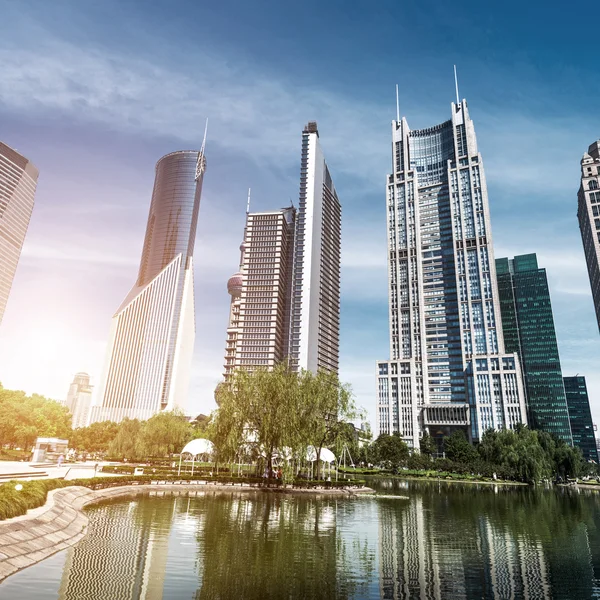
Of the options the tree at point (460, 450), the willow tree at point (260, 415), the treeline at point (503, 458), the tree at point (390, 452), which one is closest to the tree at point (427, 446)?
the tree at point (460, 450)

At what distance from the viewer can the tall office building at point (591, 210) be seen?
525 ft

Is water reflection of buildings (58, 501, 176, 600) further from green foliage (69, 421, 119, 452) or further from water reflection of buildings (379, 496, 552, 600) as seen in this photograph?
green foliage (69, 421, 119, 452)

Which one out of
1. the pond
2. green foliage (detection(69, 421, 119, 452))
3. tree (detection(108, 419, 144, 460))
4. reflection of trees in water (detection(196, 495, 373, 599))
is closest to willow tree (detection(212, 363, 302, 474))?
the pond

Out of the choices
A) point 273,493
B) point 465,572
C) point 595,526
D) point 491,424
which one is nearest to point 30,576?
point 465,572

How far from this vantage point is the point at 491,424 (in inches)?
6289

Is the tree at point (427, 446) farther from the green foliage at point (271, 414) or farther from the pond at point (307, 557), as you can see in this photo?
the pond at point (307, 557)

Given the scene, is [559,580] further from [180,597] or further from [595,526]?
[595,526]

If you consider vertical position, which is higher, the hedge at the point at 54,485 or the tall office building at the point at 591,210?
the tall office building at the point at 591,210

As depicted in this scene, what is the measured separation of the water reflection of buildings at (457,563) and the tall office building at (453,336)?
145 m

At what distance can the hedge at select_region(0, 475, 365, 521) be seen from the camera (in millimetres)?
20594

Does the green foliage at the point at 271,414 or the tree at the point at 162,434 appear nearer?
the green foliage at the point at 271,414

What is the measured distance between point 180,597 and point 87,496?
24.8 metres

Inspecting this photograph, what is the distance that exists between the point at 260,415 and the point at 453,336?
14929cm

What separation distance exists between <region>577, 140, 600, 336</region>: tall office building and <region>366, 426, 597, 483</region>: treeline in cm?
7381
